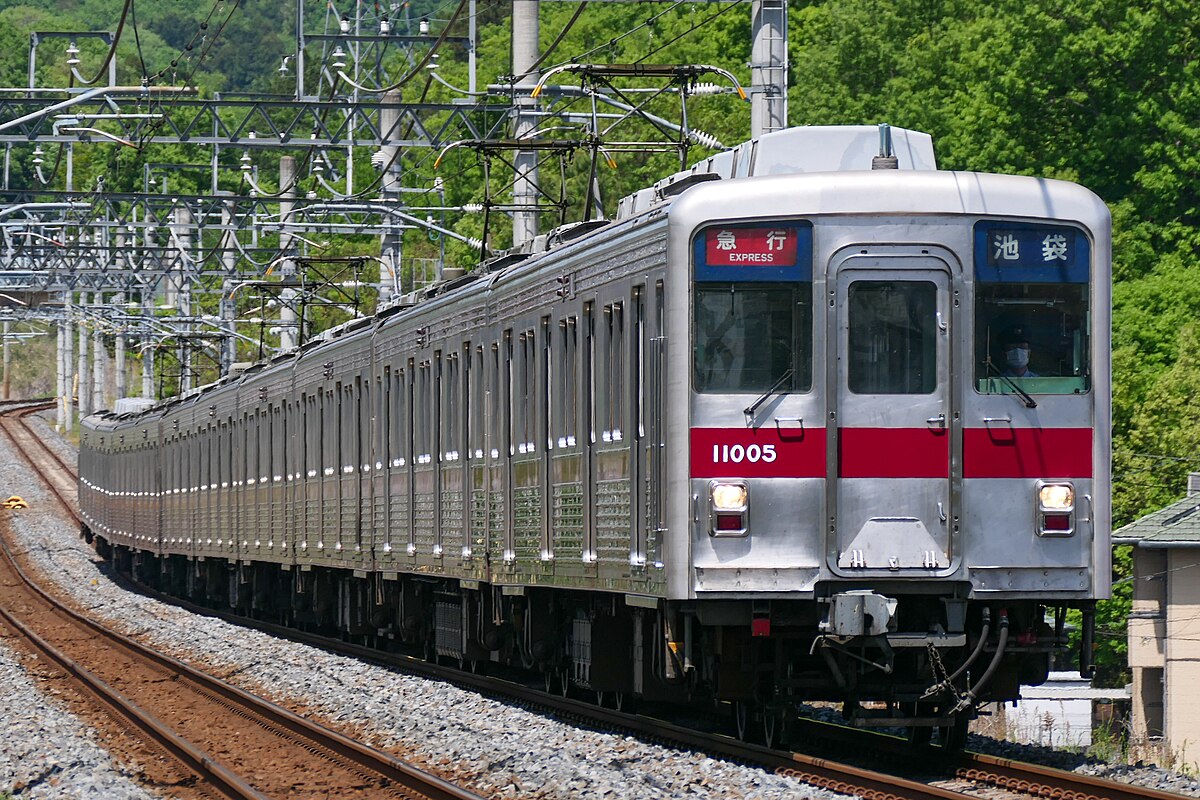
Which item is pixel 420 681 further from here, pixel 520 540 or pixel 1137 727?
pixel 1137 727

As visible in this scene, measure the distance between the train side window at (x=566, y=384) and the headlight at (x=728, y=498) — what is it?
2.68 metres

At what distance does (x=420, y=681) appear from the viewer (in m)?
18.9

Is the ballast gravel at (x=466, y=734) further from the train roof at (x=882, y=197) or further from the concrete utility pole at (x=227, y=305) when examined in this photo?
the concrete utility pole at (x=227, y=305)

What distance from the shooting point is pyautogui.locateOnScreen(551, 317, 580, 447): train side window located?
14.1 metres

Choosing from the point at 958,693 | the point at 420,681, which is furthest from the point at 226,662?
the point at 958,693

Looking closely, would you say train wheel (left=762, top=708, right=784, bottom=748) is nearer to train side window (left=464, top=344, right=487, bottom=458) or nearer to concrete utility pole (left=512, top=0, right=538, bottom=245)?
train side window (left=464, top=344, right=487, bottom=458)

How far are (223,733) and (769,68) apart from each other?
7254mm

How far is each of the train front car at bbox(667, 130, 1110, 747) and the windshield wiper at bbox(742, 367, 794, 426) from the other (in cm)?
1

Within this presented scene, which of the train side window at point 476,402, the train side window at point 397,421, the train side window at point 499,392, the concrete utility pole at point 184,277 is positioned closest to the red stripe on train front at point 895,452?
the train side window at point 499,392

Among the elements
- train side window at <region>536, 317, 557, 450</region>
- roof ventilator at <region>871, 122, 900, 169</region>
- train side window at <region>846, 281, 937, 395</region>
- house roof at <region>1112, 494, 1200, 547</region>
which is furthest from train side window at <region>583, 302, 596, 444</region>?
house roof at <region>1112, 494, 1200, 547</region>

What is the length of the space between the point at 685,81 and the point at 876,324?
341 inches

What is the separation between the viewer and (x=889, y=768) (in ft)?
39.1

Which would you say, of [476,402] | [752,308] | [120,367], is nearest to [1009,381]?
[752,308]

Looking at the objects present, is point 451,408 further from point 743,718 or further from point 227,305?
point 227,305
